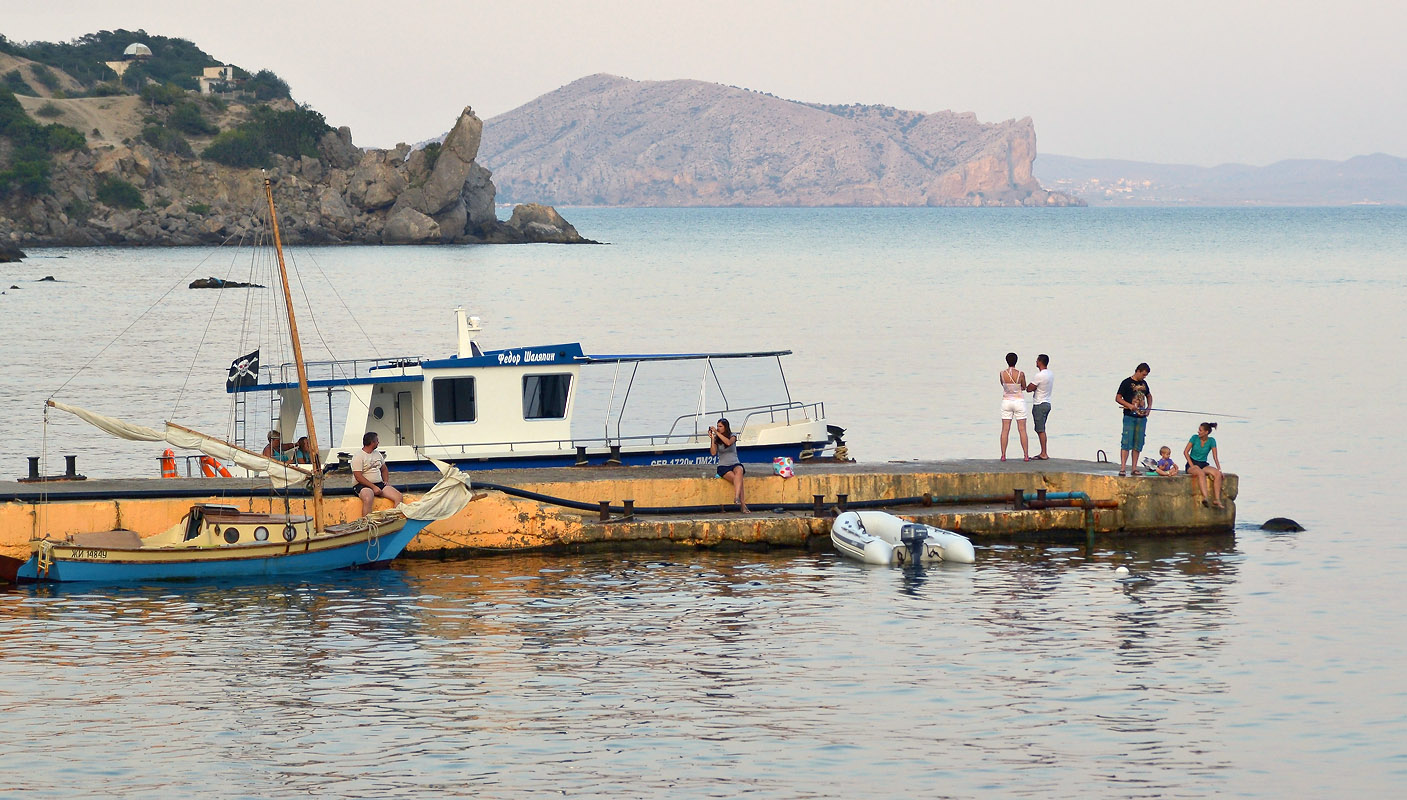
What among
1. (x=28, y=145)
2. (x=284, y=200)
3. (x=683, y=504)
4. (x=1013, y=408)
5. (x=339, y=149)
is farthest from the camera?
(x=339, y=149)

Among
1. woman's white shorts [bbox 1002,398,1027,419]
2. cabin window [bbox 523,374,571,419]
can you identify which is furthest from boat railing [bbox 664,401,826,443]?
woman's white shorts [bbox 1002,398,1027,419]

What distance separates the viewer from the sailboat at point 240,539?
77.4ft

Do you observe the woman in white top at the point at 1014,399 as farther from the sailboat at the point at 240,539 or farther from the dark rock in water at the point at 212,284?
the dark rock in water at the point at 212,284

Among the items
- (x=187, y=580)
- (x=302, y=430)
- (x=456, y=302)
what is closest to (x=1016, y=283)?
(x=456, y=302)

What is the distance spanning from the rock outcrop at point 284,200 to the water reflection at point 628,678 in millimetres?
146244

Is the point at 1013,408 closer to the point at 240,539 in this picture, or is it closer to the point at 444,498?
the point at 444,498

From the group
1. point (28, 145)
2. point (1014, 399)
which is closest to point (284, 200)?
point (28, 145)

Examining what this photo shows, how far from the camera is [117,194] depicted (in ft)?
555

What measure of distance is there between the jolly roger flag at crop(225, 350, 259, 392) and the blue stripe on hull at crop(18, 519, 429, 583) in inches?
186

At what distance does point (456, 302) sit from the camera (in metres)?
93.2

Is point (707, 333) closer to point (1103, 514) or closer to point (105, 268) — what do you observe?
point (1103, 514)

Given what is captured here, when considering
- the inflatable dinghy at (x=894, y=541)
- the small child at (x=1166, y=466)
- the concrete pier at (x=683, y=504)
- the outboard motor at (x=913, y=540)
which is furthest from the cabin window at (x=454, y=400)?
the small child at (x=1166, y=466)

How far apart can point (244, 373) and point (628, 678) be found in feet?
39.3

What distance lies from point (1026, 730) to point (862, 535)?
834cm
